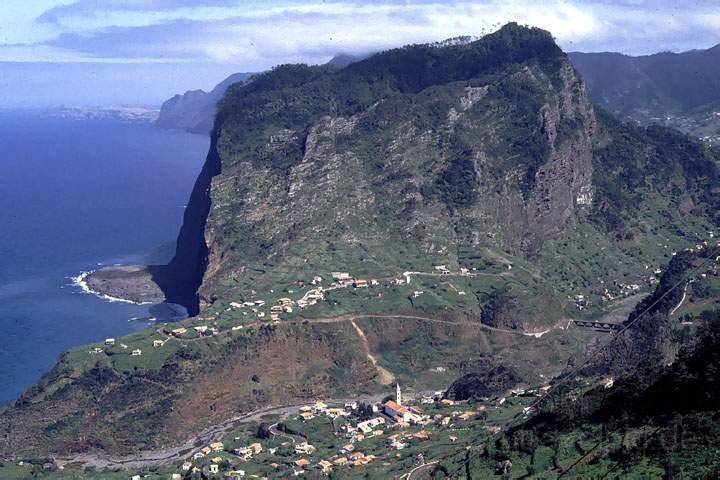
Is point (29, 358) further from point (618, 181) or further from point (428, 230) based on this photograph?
point (618, 181)

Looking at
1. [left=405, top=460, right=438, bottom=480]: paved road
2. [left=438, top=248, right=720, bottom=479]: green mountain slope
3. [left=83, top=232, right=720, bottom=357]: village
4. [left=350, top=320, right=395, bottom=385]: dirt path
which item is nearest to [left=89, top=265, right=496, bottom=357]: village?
[left=83, top=232, right=720, bottom=357]: village

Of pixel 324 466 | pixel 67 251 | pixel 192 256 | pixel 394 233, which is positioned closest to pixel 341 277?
pixel 394 233

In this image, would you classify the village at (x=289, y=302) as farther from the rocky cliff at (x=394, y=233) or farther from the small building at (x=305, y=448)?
the small building at (x=305, y=448)

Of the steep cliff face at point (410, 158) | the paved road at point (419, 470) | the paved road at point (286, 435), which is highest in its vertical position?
the steep cliff face at point (410, 158)

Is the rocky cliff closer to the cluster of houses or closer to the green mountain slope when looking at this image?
the cluster of houses

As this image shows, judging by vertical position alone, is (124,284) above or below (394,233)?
below

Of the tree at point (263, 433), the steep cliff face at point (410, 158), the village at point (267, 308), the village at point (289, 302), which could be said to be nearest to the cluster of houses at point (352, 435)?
the tree at point (263, 433)

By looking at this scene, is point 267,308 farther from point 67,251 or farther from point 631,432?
point 67,251
